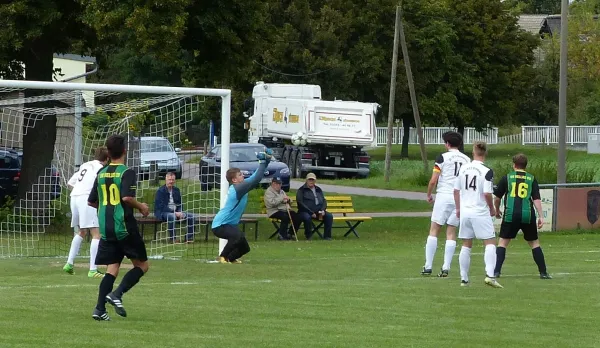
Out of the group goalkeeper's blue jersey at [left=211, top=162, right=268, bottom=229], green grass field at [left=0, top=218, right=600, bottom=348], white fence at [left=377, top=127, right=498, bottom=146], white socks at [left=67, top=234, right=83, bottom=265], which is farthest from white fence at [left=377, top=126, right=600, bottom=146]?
white socks at [left=67, top=234, right=83, bottom=265]

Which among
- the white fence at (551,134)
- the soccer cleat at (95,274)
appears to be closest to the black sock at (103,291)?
the soccer cleat at (95,274)

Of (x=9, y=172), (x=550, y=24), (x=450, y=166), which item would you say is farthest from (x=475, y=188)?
(x=550, y=24)

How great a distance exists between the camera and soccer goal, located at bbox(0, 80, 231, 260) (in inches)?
818

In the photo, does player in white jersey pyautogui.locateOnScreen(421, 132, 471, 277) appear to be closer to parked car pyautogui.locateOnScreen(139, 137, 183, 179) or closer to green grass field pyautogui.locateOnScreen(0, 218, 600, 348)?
green grass field pyautogui.locateOnScreen(0, 218, 600, 348)

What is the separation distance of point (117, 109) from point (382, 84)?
44.0 meters

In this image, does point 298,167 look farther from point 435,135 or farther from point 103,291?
point 435,135

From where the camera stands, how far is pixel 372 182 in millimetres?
44438

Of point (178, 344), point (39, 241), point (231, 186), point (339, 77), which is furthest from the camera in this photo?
point (339, 77)

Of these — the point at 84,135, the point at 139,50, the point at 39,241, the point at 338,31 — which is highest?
the point at 338,31

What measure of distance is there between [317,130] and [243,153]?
29.4ft

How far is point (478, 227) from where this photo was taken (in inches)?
569

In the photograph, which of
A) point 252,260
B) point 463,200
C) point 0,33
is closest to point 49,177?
point 0,33

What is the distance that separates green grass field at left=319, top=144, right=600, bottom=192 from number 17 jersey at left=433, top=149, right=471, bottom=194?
56.6 feet

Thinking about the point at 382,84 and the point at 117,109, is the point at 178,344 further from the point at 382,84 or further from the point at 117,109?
the point at 382,84
